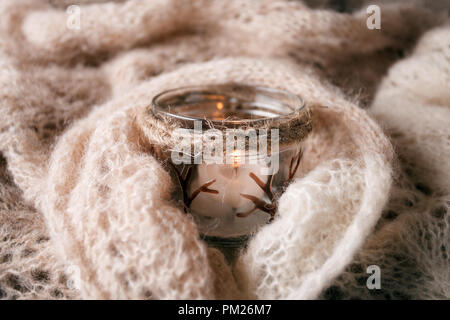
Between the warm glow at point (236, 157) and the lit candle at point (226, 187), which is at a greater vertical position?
the warm glow at point (236, 157)

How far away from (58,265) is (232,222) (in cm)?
16

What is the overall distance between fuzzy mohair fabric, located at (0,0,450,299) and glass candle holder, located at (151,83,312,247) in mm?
22

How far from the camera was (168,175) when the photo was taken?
36 centimetres

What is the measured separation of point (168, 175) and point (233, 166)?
0.19 feet

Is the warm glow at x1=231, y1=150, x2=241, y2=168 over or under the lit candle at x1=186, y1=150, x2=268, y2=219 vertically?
over

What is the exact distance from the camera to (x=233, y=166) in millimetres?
350

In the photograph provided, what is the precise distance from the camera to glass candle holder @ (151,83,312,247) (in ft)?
1.09

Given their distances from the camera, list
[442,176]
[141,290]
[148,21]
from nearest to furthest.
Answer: [141,290]
[442,176]
[148,21]

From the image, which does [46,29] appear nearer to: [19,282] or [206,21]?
[206,21]

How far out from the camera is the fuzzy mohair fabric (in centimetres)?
32

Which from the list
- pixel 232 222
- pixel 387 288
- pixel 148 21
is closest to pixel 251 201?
pixel 232 222

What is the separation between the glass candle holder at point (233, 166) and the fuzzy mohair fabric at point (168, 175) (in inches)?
0.9

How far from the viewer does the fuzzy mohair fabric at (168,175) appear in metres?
0.32

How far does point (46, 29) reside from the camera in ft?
1.76
